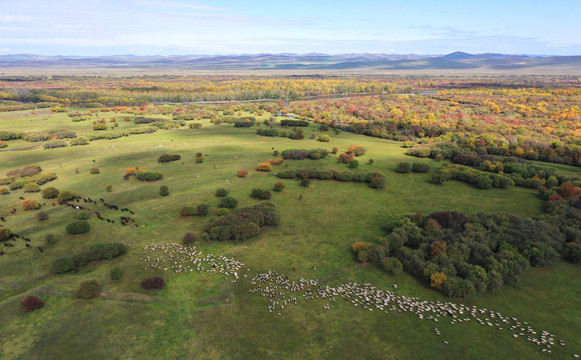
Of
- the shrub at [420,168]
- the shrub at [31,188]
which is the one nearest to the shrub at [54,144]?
the shrub at [31,188]

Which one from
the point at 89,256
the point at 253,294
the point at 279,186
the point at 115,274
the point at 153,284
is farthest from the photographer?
the point at 279,186

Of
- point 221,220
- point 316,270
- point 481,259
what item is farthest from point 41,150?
point 481,259

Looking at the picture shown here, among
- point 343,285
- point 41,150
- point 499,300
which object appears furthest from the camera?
point 41,150

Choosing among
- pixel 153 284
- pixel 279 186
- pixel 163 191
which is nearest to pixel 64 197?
pixel 163 191

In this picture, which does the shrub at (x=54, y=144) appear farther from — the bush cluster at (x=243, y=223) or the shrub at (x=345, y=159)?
the shrub at (x=345, y=159)

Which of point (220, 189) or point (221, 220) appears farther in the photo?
point (220, 189)

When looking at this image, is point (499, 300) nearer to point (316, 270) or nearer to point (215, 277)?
point (316, 270)

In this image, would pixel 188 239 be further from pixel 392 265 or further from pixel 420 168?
pixel 420 168
